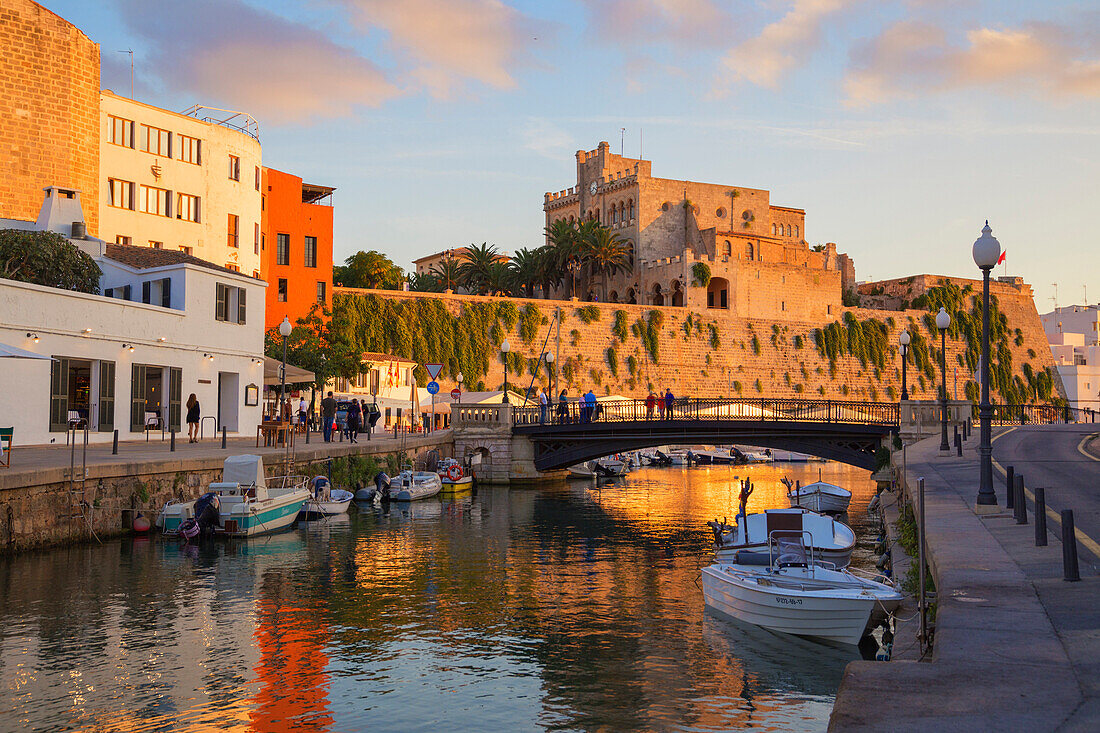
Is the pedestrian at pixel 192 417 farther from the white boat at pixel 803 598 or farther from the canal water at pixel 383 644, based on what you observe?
the white boat at pixel 803 598

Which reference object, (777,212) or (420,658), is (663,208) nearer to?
(777,212)

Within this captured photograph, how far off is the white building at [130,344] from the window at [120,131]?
7.18m

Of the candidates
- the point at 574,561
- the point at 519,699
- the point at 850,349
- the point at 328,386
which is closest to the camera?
the point at 519,699

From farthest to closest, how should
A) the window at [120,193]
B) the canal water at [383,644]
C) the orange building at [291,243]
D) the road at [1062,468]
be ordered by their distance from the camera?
1. the orange building at [291,243]
2. the window at [120,193]
3. the road at [1062,468]
4. the canal water at [383,644]

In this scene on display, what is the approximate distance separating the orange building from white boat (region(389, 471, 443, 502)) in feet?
78.6

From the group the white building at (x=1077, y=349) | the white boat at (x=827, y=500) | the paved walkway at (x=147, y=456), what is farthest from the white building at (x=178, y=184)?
the white building at (x=1077, y=349)

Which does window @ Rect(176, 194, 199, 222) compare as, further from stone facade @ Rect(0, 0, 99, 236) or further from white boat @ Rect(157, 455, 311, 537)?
white boat @ Rect(157, 455, 311, 537)

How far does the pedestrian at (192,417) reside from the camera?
35.3 m

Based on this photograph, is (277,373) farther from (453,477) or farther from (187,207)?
(187,207)

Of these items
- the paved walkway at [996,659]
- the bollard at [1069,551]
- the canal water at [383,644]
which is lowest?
the canal water at [383,644]

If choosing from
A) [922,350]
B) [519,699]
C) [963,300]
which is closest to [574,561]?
[519,699]

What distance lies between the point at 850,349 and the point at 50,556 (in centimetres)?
8518

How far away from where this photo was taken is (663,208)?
102875 mm

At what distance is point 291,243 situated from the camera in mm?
61531
